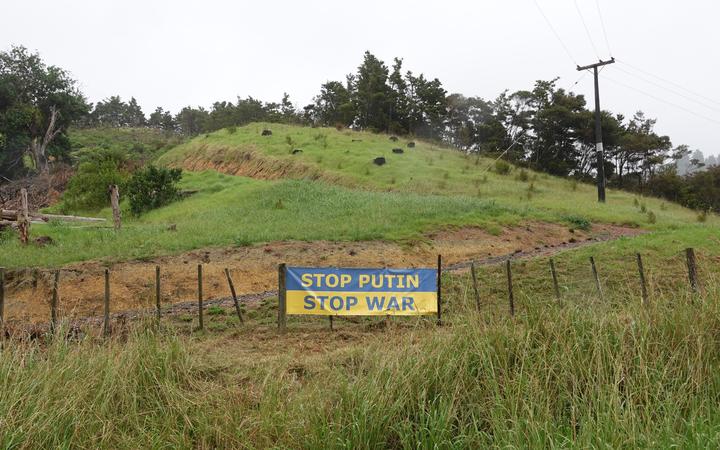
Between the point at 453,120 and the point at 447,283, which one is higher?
the point at 453,120

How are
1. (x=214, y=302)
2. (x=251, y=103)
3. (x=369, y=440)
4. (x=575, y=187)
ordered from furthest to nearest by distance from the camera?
(x=251, y=103) < (x=575, y=187) < (x=214, y=302) < (x=369, y=440)

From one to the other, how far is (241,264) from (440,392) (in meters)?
10.4

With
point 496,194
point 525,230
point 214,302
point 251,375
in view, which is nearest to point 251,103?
point 496,194

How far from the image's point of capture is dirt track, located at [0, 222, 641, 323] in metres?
12.2

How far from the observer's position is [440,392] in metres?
4.86

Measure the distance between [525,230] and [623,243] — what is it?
3.62 metres

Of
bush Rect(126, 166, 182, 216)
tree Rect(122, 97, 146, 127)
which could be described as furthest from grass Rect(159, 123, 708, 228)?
tree Rect(122, 97, 146, 127)

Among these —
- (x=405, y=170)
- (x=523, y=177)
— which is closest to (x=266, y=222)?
(x=405, y=170)

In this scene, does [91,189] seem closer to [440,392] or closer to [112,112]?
[440,392]

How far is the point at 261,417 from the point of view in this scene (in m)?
4.70

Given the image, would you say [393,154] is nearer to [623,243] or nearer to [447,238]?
[447,238]

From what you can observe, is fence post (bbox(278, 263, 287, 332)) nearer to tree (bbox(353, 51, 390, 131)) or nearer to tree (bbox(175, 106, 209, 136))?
tree (bbox(353, 51, 390, 131))

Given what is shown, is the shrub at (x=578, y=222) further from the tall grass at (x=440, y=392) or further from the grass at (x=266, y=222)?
the tall grass at (x=440, y=392)

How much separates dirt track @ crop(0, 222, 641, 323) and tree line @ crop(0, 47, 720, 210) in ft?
97.1
